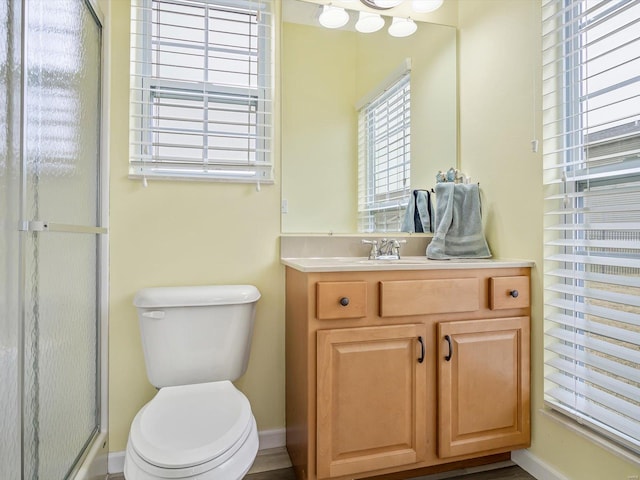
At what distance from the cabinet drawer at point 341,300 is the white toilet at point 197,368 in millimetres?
347

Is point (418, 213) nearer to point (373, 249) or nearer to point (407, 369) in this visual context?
point (373, 249)

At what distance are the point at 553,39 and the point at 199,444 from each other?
191 centimetres

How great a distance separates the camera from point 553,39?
4.95 feet

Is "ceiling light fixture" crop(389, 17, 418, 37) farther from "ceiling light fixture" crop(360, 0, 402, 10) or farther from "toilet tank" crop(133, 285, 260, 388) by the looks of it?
"toilet tank" crop(133, 285, 260, 388)

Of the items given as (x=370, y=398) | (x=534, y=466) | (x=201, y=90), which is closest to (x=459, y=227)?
(x=370, y=398)

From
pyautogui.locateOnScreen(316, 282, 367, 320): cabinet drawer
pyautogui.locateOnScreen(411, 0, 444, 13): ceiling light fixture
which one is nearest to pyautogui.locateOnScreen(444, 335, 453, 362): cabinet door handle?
pyautogui.locateOnScreen(316, 282, 367, 320): cabinet drawer

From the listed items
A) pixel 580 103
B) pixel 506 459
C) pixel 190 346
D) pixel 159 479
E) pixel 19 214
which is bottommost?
pixel 506 459

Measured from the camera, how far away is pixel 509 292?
153cm

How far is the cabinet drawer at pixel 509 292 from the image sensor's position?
151 centimetres

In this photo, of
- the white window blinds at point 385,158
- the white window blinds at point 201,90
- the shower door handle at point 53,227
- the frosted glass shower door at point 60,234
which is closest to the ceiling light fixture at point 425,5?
the white window blinds at point 385,158

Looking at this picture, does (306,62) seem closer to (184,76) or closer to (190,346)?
(184,76)

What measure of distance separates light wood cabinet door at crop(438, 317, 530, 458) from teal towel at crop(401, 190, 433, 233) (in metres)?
0.61

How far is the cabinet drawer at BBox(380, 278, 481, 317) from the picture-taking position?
1.40 metres

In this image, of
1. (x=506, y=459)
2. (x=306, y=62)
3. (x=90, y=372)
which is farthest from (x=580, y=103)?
(x=90, y=372)
